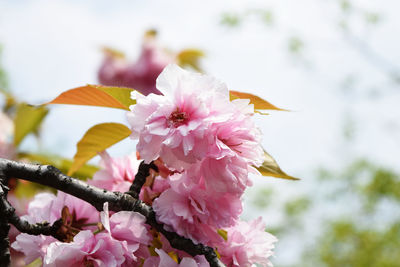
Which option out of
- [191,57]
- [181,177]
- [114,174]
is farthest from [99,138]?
[191,57]

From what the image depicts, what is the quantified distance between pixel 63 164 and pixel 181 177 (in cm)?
52

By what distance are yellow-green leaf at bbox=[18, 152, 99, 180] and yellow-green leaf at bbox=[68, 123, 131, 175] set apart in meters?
0.22

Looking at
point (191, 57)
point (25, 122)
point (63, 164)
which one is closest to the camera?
point (63, 164)

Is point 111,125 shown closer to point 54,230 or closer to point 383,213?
point 54,230

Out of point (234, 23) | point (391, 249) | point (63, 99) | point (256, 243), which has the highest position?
point (63, 99)

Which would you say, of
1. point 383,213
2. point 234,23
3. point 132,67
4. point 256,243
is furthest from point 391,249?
point 256,243

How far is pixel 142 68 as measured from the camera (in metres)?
2.69

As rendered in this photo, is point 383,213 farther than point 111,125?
Yes

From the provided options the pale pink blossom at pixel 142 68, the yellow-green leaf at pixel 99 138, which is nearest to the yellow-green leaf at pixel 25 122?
the yellow-green leaf at pixel 99 138

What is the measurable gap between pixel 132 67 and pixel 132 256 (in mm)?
2493

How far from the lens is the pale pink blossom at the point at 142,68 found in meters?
2.65

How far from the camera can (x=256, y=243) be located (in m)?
0.51

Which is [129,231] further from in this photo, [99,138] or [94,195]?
[99,138]

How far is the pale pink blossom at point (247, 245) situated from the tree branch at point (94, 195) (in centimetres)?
5
